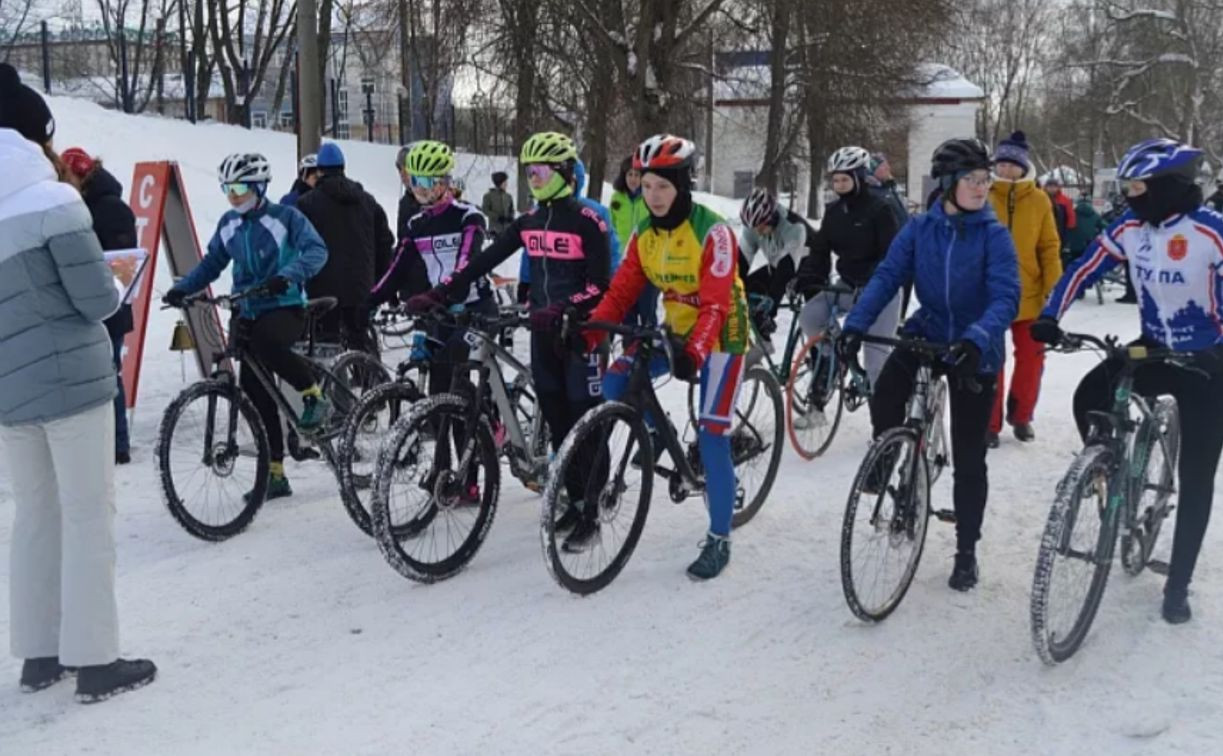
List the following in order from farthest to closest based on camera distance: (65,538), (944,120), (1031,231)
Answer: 1. (944,120)
2. (1031,231)
3. (65,538)

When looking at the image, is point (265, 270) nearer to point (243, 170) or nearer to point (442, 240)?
point (243, 170)

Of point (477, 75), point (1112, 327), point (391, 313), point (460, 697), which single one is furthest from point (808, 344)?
point (477, 75)

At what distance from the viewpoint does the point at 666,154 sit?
203 inches

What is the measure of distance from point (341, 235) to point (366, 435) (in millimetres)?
2483

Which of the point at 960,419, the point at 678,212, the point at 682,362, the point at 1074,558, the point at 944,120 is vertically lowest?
the point at 1074,558

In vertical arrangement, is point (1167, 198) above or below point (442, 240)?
above

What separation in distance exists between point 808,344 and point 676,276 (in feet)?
9.87

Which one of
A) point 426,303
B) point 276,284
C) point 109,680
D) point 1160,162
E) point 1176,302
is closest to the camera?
point 109,680

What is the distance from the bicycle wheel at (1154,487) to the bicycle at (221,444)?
13.1ft

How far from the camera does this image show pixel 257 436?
614 cm

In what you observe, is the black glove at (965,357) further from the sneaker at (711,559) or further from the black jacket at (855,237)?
the black jacket at (855,237)

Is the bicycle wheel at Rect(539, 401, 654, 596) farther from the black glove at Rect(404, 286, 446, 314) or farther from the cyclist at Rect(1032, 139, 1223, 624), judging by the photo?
the cyclist at Rect(1032, 139, 1223, 624)

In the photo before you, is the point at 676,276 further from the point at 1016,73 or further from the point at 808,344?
the point at 1016,73

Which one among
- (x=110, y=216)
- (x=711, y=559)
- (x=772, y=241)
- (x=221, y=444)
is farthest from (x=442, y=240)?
(x=772, y=241)
